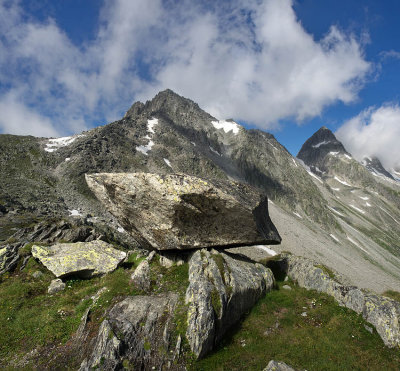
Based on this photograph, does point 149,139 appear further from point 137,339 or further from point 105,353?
point 105,353

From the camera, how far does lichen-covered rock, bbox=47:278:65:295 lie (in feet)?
49.1

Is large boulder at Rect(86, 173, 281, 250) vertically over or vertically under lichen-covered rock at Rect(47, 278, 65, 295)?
over

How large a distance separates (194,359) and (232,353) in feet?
6.77

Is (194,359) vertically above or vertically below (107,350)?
below

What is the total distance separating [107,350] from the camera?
9.82m

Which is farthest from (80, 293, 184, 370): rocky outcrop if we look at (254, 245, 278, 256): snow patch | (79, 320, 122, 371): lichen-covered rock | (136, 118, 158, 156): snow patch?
(136, 118, 158, 156): snow patch

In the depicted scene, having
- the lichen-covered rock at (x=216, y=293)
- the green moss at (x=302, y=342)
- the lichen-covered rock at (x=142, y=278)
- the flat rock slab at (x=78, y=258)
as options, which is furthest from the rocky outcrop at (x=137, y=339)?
the flat rock slab at (x=78, y=258)

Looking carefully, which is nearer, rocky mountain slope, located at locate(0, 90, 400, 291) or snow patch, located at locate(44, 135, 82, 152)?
rocky mountain slope, located at locate(0, 90, 400, 291)

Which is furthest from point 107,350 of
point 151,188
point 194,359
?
point 151,188

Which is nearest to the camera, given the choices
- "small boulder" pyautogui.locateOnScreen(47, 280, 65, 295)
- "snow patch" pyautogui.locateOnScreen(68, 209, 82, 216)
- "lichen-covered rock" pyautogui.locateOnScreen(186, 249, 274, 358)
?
"lichen-covered rock" pyautogui.locateOnScreen(186, 249, 274, 358)

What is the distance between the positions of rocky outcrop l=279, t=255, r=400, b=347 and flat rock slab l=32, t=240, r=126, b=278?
621 inches

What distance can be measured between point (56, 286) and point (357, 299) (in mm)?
20415

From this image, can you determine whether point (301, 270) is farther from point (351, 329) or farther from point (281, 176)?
point (281, 176)

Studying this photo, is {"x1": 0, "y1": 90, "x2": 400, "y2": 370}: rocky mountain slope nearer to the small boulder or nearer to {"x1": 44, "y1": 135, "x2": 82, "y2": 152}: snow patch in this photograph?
the small boulder
